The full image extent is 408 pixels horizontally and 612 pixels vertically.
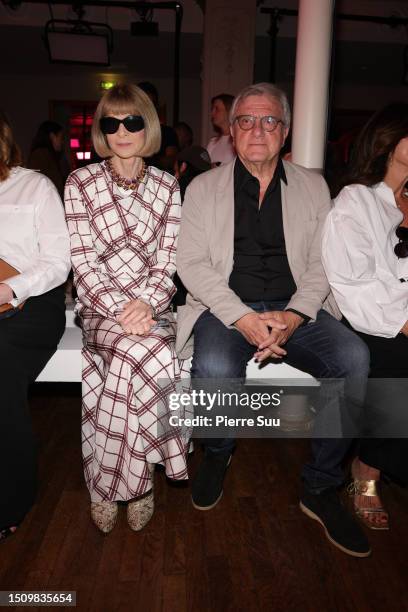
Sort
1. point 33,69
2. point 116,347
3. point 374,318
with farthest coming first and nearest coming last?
1. point 33,69
2. point 374,318
3. point 116,347

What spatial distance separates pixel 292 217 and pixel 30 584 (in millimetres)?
1614

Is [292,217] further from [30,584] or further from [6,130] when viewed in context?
[30,584]

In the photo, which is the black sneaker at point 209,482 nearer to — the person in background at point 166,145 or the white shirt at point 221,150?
the person in background at point 166,145

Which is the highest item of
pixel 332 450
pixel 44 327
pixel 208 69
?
pixel 208 69

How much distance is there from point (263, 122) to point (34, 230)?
1.01 meters

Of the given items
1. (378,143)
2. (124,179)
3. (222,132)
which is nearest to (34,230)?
(124,179)

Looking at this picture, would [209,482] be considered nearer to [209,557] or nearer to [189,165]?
[209,557]

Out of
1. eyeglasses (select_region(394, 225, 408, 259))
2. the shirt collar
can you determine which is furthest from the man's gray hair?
eyeglasses (select_region(394, 225, 408, 259))

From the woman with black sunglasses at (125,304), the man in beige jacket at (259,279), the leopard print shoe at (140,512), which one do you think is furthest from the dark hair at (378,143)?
the leopard print shoe at (140,512)

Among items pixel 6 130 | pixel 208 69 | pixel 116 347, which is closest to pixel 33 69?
pixel 208 69

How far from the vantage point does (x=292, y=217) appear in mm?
2229

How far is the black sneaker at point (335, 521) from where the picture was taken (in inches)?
72.6

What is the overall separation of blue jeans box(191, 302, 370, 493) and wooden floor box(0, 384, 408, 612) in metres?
0.23

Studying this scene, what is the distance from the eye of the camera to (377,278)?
208 centimetres
